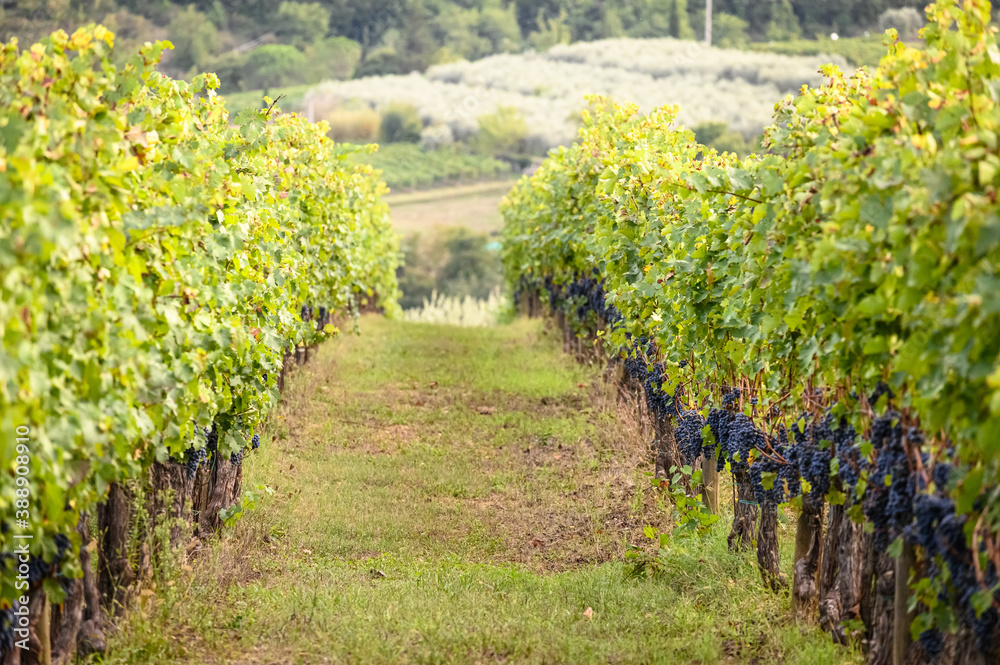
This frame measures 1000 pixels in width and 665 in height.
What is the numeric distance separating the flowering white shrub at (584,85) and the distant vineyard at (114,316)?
44838 mm

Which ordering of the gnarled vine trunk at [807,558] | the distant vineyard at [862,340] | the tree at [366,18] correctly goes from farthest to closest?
1. the tree at [366,18]
2. the gnarled vine trunk at [807,558]
3. the distant vineyard at [862,340]

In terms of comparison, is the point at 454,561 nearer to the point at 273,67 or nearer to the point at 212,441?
the point at 212,441

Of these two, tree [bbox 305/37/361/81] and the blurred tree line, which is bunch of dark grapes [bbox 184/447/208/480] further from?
tree [bbox 305/37/361/81]

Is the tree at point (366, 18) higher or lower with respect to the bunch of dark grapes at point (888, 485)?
higher

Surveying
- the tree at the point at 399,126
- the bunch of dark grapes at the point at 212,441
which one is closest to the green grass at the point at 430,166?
the tree at the point at 399,126

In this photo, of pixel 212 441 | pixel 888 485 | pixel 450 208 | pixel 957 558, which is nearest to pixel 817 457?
pixel 888 485

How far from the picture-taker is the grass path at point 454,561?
15.8ft

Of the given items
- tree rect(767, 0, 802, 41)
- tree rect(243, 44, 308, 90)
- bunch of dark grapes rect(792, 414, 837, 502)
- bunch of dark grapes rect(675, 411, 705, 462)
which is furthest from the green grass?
bunch of dark grapes rect(792, 414, 837, 502)

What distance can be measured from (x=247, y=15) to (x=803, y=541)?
2511 inches

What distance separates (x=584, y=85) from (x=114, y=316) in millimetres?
57771

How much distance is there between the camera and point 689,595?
5.59 metres

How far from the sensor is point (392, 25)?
221 feet

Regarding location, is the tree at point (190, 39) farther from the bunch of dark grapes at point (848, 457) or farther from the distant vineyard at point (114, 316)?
the bunch of dark grapes at point (848, 457)

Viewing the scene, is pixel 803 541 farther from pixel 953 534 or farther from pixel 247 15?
pixel 247 15
